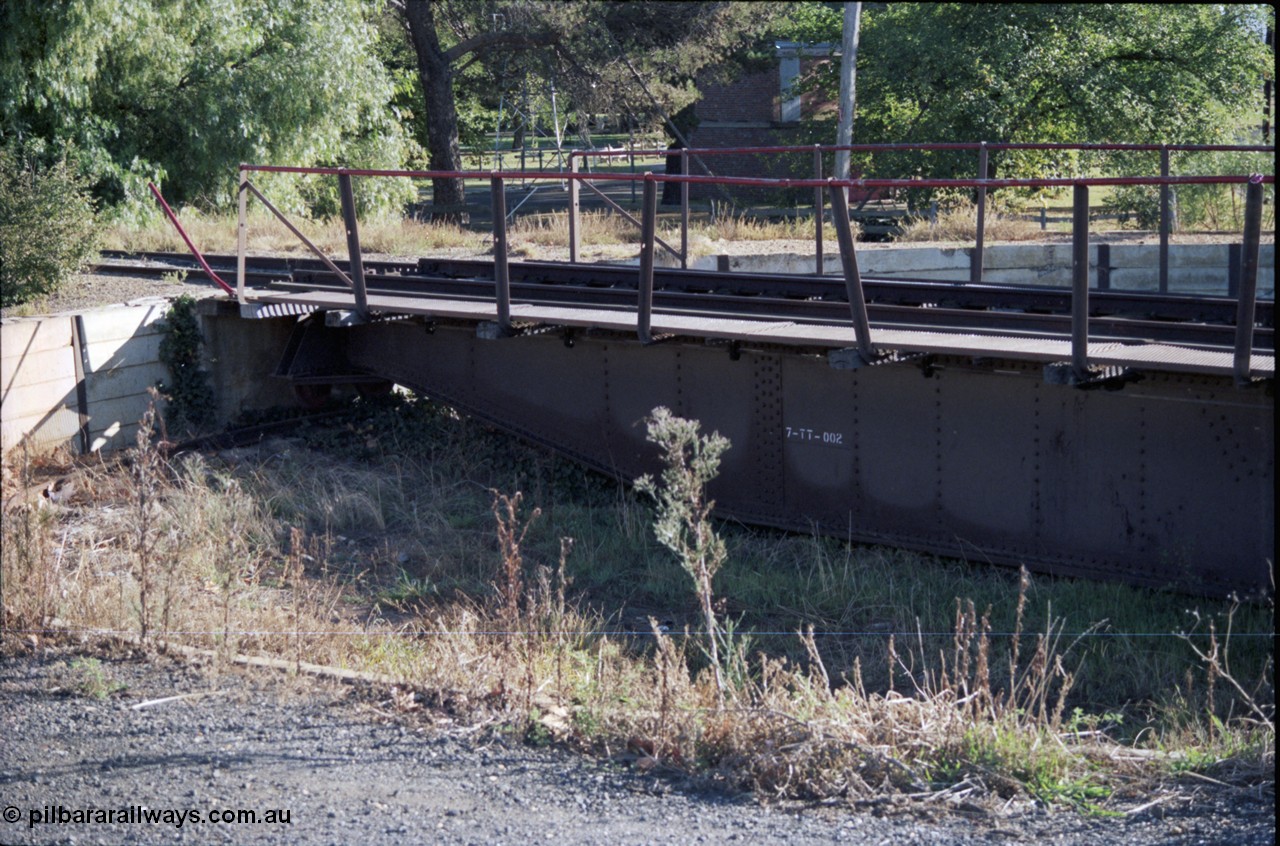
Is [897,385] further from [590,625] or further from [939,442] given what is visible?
[590,625]

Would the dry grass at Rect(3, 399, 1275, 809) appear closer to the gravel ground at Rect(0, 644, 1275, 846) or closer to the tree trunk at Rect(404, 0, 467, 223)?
the gravel ground at Rect(0, 644, 1275, 846)

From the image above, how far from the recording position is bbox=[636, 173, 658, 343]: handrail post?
889 cm

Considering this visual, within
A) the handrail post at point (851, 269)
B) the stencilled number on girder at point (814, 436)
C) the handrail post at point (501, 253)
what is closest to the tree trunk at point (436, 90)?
the handrail post at point (501, 253)

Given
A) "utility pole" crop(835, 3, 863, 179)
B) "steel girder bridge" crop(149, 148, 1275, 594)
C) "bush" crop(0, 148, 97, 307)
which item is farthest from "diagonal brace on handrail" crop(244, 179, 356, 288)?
"utility pole" crop(835, 3, 863, 179)

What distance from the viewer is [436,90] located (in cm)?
2727

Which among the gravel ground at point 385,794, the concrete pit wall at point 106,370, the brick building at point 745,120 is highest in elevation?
the brick building at point 745,120

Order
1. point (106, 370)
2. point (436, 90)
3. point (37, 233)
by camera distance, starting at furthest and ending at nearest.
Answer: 1. point (436, 90)
2. point (37, 233)
3. point (106, 370)

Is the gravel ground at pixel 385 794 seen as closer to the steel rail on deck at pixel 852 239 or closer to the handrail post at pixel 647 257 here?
the steel rail on deck at pixel 852 239

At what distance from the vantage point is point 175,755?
516 centimetres

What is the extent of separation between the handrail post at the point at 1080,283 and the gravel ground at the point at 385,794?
10.9 ft

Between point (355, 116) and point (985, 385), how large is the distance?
15430 mm

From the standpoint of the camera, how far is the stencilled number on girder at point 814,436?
9328mm

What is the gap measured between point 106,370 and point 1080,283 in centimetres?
798

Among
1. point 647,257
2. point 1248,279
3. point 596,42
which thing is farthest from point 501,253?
point 596,42
